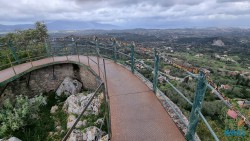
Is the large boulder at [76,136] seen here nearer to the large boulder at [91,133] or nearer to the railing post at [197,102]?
the large boulder at [91,133]

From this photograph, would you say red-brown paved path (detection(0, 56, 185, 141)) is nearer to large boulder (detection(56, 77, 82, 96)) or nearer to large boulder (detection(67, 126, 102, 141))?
large boulder (detection(67, 126, 102, 141))

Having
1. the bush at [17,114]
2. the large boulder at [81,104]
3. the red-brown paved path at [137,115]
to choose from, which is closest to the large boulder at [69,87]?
the large boulder at [81,104]

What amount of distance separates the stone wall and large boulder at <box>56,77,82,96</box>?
1.01 ft

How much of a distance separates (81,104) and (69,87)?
5.68 feet

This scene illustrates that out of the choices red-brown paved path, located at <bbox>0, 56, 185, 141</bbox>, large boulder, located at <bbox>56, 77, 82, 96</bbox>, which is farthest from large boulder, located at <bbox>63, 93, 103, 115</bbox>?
red-brown paved path, located at <bbox>0, 56, 185, 141</bbox>

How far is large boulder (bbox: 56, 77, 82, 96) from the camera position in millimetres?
9039

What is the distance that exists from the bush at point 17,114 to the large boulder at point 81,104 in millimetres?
1305

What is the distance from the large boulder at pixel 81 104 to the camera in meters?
7.20

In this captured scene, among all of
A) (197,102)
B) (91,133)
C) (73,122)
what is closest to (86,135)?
(91,133)

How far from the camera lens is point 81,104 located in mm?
7719

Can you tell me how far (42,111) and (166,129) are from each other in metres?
6.80

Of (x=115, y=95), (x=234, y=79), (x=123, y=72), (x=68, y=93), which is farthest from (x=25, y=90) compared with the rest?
(x=234, y=79)

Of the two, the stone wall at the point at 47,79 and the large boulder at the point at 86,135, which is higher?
the stone wall at the point at 47,79

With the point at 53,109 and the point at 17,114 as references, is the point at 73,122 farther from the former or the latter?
the point at 17,114
